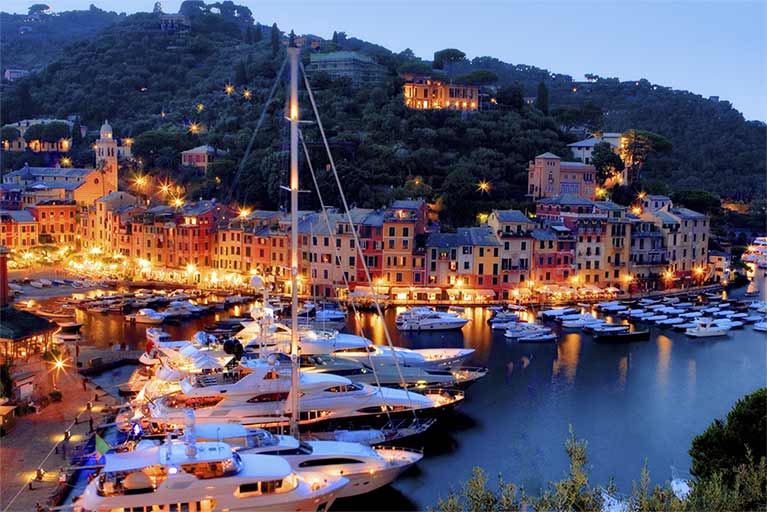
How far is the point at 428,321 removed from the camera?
1331 inches

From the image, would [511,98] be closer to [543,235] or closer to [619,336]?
[543,235]

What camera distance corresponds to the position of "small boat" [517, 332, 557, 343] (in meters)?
32.1

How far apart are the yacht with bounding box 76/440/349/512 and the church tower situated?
47.4m

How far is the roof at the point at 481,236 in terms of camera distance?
40.6 meters

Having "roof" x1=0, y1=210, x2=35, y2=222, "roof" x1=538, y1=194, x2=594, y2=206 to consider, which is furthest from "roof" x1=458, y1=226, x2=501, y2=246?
"roof" x1=0, y1=210, x2=35, y2=222

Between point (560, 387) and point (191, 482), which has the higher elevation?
point (191, 482)

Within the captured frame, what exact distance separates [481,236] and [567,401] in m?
17.6

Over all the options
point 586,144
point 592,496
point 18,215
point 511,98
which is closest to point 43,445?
point 592,496

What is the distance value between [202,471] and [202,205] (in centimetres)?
3441

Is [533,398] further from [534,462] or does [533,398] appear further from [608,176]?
[608,176]

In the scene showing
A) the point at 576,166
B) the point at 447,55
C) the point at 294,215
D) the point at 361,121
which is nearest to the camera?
the point at 294,215

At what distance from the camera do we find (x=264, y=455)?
14.8 meters

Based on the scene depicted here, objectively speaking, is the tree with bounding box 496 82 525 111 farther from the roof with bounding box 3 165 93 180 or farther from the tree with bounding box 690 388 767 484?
the tree with bounding box 690 388 767 484

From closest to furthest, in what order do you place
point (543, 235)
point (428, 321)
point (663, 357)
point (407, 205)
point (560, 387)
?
point (560, 387), point (663, 357), point (428, 321), point (543, 235), point (407, 205)
